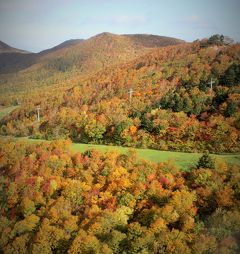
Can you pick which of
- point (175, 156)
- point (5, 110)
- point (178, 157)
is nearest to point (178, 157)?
point (178, 157)

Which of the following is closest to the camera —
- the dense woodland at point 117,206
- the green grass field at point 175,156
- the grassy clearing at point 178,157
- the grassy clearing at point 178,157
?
the dense woodland at point 117,206

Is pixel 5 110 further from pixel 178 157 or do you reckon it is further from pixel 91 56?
pixel 91 56

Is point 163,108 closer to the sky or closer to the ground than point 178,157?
closer to the sky

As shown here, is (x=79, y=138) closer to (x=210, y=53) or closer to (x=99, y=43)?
(x=210, y=53)

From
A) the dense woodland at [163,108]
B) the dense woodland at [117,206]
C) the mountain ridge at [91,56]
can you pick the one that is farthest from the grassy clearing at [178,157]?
the mountain ridge at [91,56]

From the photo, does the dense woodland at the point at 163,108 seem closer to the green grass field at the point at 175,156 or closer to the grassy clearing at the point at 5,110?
the green grass field at the point at 175,156

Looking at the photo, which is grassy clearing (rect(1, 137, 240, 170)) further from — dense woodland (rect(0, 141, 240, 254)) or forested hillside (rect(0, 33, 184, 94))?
forested hillside (rect(0, 33, 184, 94))
